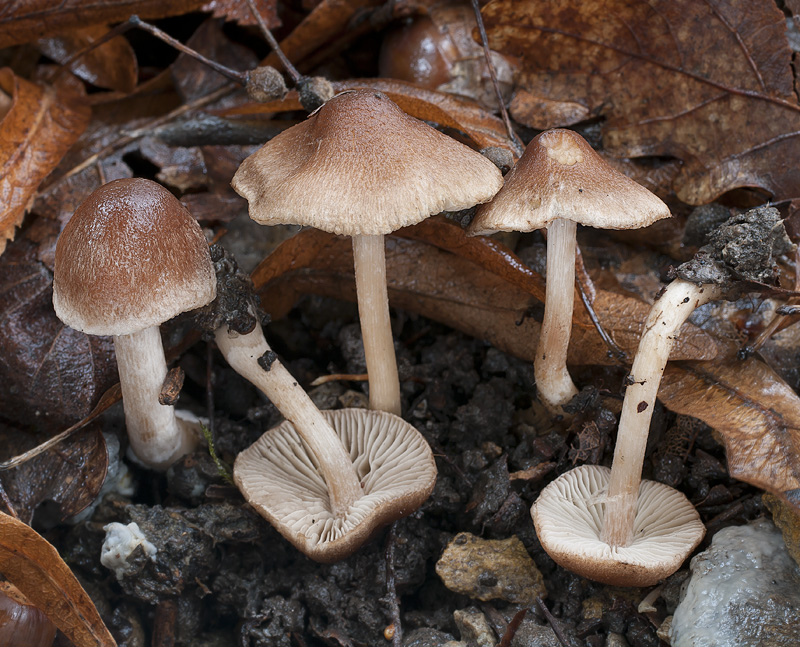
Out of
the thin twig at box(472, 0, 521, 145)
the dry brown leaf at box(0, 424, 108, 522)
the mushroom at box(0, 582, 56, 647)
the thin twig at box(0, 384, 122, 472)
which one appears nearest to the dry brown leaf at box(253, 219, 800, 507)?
the thin twig at box(472, 0, 521, 145)

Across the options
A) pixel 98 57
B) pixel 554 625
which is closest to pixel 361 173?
pixel 554 625

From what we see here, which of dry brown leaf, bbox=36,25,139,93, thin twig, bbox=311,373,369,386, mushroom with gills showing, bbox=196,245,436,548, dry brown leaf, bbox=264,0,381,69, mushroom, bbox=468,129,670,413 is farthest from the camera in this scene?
dry brown leaf, bbox=36,25,139,93

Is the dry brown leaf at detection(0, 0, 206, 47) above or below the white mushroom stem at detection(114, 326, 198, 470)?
above

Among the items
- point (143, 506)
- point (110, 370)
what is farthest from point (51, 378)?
point (143, 506)

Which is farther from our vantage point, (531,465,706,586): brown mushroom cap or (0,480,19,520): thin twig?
Answer: (0,480,19,520): thin twig

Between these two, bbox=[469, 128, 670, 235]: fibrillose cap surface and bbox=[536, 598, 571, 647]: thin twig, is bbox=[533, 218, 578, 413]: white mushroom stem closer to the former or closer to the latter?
bbox=[469, 128, 670, 235]: fibrillose cap surface

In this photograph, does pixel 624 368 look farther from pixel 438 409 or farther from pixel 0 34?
pixel 0 34
